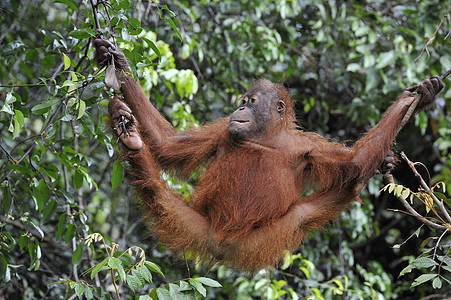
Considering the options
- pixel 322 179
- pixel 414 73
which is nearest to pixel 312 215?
pixel 322 179

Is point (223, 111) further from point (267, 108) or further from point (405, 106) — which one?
point (405, 106)

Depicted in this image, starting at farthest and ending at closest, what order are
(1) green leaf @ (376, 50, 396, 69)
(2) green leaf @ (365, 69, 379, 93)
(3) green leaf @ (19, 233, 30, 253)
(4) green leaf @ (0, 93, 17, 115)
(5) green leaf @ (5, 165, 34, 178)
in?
(2) green leaf @ (365, 69, 379, 93) → (1) green leaf @ (376, 50, 396, 69) → (3) green leaf @ (19, 233, 30, 253) → (5) green leaf @ (5, 165, 34, 178) → (4) green leaf @ (0, 93, 17, 115)

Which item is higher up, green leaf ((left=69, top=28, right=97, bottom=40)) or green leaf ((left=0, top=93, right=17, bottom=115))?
green leaf ((left=69, top=28, right=97, bottom=40))

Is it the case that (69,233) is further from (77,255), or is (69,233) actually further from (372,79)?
(372,79)

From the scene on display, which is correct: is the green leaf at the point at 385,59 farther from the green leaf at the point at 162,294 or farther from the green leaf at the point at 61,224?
the green leaf at the point at 162,294

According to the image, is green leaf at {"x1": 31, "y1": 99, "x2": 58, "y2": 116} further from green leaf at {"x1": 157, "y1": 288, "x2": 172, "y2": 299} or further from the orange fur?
green leaf at {"x1": 157, "y1": 288, "x2": 172, "y2": 299}

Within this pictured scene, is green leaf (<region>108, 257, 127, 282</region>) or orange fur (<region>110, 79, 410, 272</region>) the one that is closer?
green leaf (<region>108, 257, 127, 282</region>)

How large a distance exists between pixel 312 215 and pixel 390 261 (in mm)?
3770

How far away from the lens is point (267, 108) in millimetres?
3408

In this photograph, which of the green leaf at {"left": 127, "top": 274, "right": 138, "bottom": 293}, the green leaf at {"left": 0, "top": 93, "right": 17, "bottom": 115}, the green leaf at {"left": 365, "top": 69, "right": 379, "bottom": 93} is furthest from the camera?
the green leaf at {"left": 365, "top": 69, "right": 379, "bottom": 93}

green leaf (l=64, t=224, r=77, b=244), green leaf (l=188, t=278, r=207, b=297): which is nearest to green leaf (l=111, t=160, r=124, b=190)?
green leaf (l=64, t=224, r=77, b=244)

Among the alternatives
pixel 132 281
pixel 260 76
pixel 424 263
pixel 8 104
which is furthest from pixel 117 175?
pixel 260 76

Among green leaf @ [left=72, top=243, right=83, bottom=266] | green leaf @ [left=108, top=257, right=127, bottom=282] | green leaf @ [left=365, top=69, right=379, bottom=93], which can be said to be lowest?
green leaf @ [left=72, top=243, right=83, bottom=266]

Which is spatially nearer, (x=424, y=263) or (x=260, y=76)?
(x=424, y=263)
